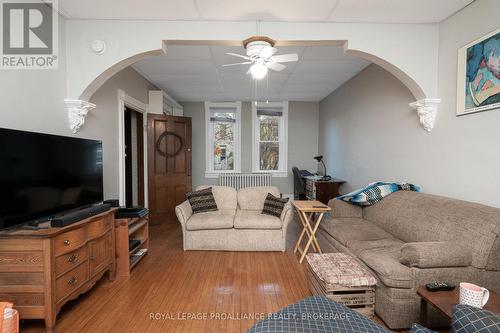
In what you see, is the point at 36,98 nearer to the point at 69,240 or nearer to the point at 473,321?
the point at 69,240

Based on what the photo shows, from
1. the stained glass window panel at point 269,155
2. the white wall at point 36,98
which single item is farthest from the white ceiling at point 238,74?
the white wall at point 36,98

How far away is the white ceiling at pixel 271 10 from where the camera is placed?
2.28 metres

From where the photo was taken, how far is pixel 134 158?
4.80m

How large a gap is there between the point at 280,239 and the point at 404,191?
1667mm

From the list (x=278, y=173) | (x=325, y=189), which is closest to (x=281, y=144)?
(x=278, y=173)

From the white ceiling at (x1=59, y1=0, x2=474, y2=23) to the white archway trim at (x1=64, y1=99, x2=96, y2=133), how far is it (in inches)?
34.7

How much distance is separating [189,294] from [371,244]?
1.84m

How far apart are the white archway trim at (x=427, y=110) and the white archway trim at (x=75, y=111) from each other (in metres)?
3.66

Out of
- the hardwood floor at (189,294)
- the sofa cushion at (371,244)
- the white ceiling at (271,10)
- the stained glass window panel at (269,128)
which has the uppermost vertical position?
the white ceiling at (271,10)

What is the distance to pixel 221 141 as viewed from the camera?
6.50 meters

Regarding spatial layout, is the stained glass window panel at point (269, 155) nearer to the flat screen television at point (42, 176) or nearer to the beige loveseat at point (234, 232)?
the beige loveseat at point (234, 232)

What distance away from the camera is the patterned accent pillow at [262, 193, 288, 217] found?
142 inches

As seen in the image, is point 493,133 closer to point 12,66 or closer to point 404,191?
point 404,191

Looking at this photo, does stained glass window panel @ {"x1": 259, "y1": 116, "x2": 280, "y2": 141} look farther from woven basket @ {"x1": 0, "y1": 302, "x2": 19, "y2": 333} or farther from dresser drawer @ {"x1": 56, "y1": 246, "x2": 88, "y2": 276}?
woven basket @ {"x1": 0, "y1": 302, "x2": 19, "y2": 333}
